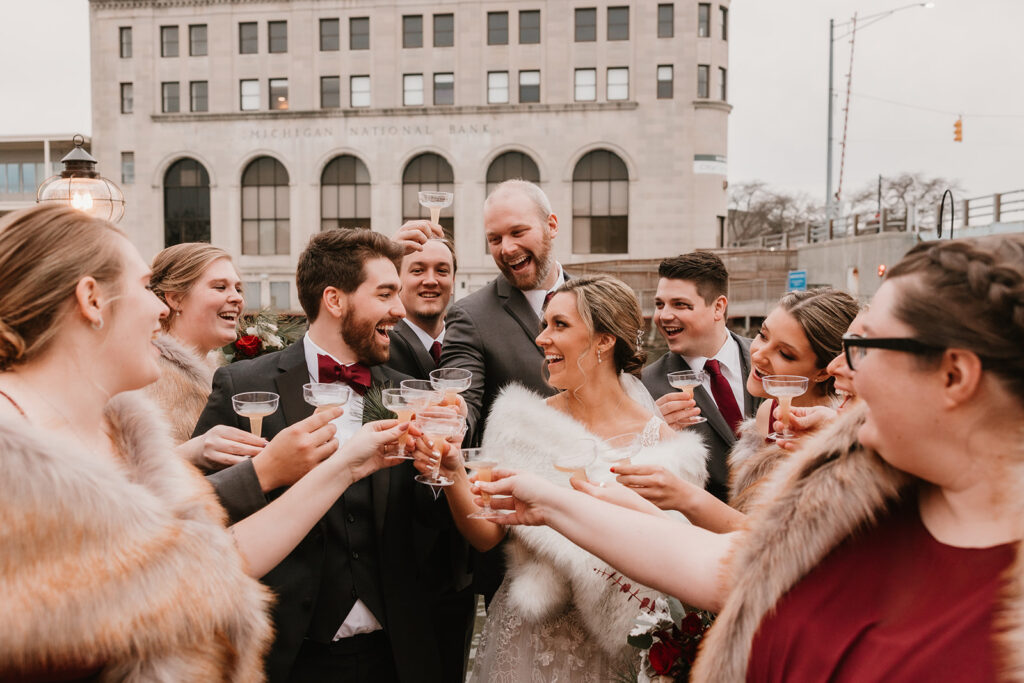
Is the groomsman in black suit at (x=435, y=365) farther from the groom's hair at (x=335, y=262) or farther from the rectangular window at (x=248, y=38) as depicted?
the rectangular window at (x=248, y=38)

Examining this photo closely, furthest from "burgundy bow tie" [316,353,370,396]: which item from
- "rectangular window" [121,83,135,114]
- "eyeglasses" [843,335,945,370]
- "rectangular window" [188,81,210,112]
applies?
"rectangular window" [121,83,135,114]

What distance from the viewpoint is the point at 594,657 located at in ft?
10.6

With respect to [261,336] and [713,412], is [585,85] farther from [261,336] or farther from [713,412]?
[713,412]

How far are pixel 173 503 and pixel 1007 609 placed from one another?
6.70 ft

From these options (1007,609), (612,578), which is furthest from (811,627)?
(612,578)

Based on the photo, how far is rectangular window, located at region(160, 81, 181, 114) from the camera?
36969 mm

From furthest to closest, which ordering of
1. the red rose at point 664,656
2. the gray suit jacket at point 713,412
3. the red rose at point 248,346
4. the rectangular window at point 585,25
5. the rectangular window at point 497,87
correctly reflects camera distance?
the rectangular window at point 497,87
the rectangular window at point 585,25
the red rose at point 248,346
the gray suit jacket at point 713,412
the red rose at point 664,656

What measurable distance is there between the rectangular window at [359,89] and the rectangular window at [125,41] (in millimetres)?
11403

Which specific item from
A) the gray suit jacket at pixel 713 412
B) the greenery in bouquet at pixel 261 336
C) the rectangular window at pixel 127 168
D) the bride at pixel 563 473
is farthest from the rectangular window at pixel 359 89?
the bride at pixel 563 473

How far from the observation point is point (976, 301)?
5.16 feet

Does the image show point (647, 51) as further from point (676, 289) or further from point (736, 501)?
point (736, 501)

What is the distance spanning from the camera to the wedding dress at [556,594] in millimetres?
3170

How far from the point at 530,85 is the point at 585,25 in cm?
380

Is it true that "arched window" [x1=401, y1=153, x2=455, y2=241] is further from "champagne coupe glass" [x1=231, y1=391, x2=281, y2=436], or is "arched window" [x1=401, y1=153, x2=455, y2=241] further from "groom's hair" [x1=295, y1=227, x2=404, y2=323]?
"champagne coupe glass" [x1=231, y1=391, x2=281, y2=436]
